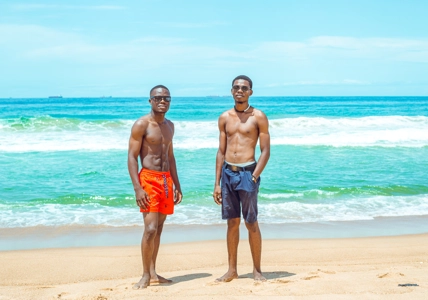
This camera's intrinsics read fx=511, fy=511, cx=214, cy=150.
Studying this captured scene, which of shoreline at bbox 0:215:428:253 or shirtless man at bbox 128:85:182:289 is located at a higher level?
shirtless man at bbox 128:85:182:289

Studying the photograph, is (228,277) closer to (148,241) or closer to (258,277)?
(258,277)

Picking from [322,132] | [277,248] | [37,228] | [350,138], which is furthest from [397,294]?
[322,132]

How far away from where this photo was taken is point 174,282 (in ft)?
17.8

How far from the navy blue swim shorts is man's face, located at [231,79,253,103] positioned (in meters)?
0.73

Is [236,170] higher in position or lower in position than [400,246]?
higher

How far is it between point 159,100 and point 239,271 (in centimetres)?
220

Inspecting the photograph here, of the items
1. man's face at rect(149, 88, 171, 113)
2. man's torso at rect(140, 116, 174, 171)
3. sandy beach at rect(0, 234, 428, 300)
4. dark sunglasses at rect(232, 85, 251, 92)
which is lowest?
sandy beach at rect(0, 234, 428, 300)

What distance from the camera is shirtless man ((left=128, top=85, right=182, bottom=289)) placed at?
5.18 m

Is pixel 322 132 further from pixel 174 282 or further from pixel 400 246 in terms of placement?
pixel 174 282

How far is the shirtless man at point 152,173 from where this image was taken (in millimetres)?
5180

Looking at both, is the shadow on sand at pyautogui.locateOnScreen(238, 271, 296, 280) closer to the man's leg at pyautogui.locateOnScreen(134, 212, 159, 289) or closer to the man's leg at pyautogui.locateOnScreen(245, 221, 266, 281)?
the man's leg at pyautogui.locateOnScreen(245, 221, 266, 281)

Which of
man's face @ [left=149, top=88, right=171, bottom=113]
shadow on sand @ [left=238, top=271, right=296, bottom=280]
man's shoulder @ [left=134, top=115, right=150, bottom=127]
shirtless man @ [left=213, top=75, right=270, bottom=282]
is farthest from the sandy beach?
man's face @ [left=149, top=88, right=171, bottom=113]

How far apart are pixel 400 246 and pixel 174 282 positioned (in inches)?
135

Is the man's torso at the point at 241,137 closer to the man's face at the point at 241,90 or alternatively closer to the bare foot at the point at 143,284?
the man's face at the point at 241,90
